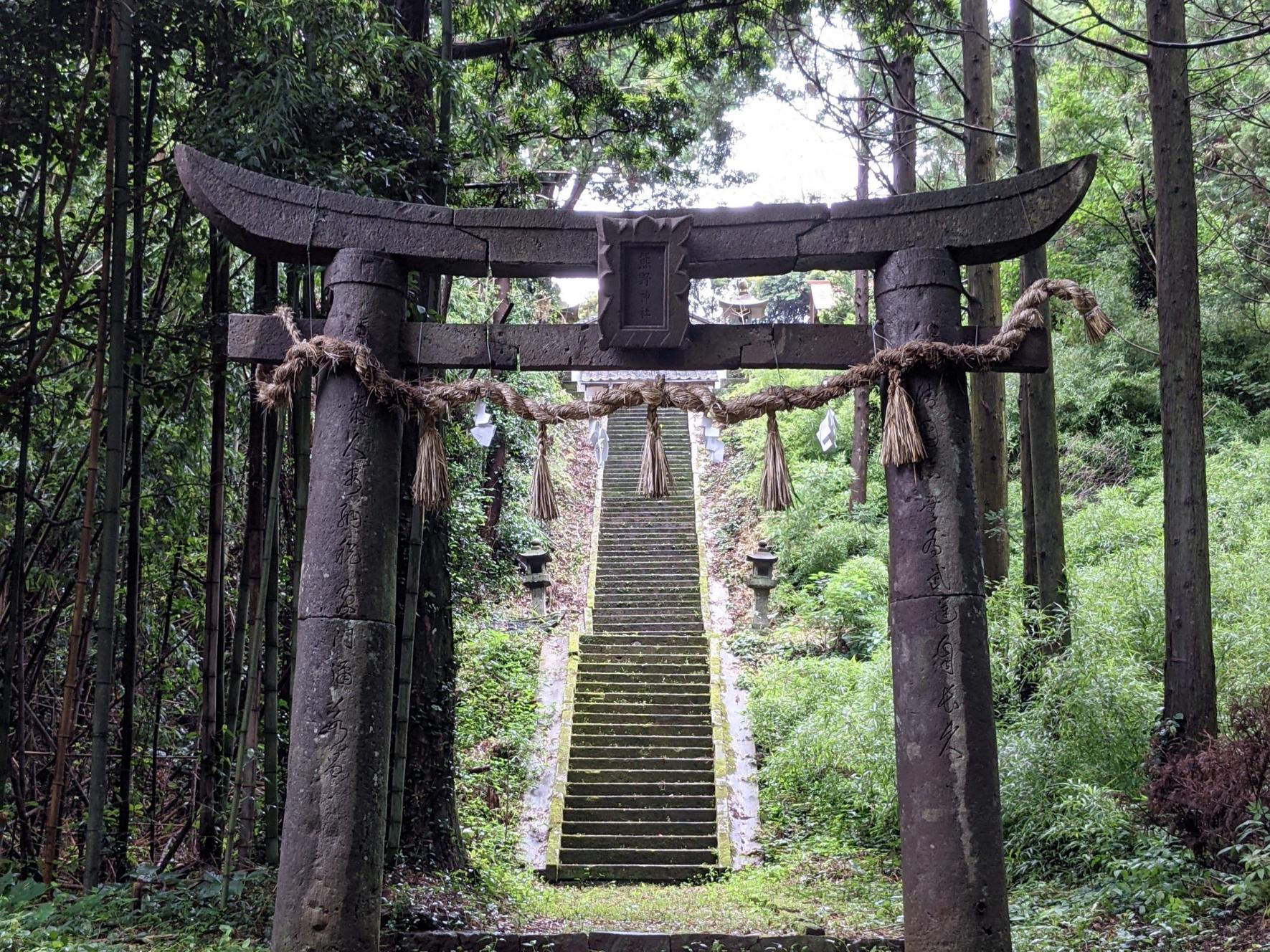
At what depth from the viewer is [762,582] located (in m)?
14.4

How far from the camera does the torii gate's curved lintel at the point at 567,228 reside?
433cm

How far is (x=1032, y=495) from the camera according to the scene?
898 cm

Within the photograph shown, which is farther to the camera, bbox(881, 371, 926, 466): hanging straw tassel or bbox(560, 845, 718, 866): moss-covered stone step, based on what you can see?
bbox(560, 845, 718, 866): moss-covered stone step

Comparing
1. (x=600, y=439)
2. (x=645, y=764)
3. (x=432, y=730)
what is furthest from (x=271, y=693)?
(x=600, y=439)

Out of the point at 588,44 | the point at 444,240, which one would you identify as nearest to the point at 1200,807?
the point at 444,240

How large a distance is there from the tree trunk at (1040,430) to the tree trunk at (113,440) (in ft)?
20.9

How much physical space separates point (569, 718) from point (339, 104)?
25.8 ft

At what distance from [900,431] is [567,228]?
167 cm

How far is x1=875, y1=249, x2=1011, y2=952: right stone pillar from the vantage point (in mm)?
3918

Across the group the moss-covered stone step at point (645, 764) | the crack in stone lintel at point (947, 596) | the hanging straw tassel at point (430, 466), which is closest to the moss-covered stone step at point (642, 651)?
the moss-covered stone step at point (645, 764)

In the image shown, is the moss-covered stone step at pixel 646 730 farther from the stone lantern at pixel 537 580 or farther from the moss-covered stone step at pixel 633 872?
the stone lantern at pixel 537 580

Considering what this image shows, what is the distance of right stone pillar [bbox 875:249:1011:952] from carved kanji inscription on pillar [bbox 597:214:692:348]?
0.90 metres

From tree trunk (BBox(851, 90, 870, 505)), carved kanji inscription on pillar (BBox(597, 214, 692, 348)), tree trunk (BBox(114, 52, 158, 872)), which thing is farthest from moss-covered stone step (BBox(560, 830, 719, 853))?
tree trunk (BBox(851, 90, 870, 505))

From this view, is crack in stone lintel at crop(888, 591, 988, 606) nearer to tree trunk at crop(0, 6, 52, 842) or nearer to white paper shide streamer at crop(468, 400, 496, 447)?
white paper shide streamer at crop(468, 400, 496, 447)
